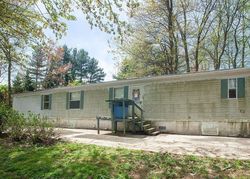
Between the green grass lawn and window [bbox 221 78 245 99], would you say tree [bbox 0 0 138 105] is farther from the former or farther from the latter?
window [bbox 221 78 245 99]

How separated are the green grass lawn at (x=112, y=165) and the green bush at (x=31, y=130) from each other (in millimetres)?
1430

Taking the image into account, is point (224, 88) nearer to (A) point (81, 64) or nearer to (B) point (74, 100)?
(B) point (74, 100)

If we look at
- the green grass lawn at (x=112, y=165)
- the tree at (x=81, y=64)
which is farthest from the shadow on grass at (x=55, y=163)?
the tree at (x=81, y=64)

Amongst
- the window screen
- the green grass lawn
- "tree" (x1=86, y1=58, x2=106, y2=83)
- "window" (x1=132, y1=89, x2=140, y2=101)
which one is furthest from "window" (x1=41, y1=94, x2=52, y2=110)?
"tree" (x1=86, y1=58, x2=106, y2=83)

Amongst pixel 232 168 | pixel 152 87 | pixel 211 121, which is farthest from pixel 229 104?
pixel 232 168

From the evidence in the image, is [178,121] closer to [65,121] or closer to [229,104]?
[229,104]

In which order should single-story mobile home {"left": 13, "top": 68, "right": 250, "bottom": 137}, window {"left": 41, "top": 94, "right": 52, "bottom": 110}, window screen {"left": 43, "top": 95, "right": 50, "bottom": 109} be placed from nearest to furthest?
single-story mobile home {"left": 13, "top": 68, "right": 250, "bottom": 137}
window {"left": 41, "top": 94, "right": 52, "bottom": 110}
window screen {"left": 43, "top": 95, "right": 50, "bottom": 109}

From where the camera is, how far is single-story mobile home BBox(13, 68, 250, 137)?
11.1m

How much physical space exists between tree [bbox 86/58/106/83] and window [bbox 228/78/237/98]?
42075 millimetres

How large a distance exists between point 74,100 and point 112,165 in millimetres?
12095

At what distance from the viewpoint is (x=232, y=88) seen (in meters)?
11.3

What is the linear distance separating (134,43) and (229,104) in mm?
11865

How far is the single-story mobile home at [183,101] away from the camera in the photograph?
11148 millimetres

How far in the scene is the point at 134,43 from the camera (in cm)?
2159
